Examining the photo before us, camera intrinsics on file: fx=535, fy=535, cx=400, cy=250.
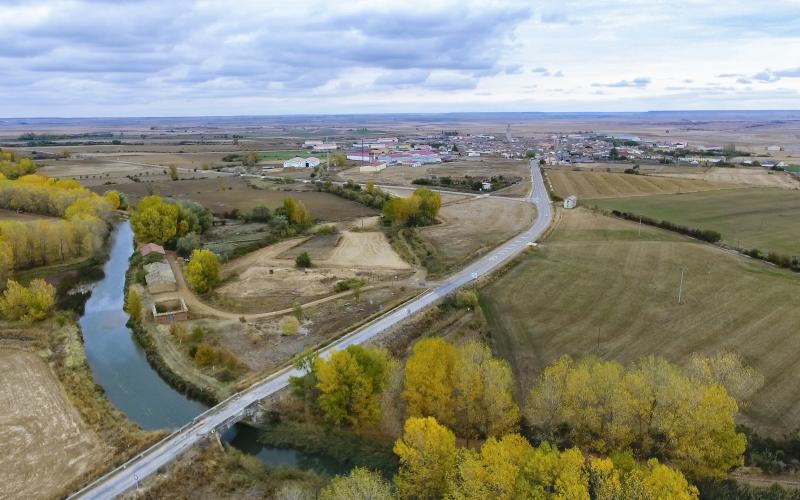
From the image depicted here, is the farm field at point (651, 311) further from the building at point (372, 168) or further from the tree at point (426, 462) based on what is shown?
the building at point (372, 168)

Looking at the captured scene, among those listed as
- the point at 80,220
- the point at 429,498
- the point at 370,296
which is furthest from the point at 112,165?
the point at 429,498

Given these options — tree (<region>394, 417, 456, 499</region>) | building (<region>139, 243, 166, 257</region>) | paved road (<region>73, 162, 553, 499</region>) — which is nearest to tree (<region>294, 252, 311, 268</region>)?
paved road (<region>73, 162, 553, 499</region>)

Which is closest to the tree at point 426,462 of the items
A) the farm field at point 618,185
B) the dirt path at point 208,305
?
the dirt path at point 208,305

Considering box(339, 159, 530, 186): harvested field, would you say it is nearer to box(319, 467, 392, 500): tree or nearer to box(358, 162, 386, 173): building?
box(358, 162, 386, 173): building

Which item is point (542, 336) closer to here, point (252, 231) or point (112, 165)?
point (252, 231)

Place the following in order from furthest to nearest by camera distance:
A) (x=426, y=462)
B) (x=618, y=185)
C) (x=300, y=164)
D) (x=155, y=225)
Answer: (x=300, y=164) < (x=618, y=185) < (x=155, y=225) < (x=426, y=462)

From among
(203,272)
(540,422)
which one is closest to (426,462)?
(540,422)

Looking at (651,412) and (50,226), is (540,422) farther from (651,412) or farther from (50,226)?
(50,226)
